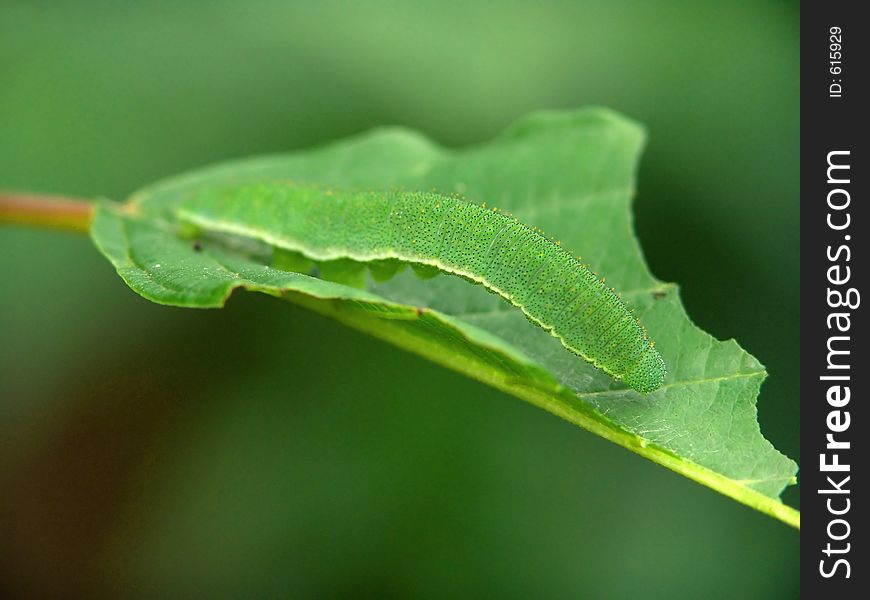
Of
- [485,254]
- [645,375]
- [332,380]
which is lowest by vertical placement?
[645,375]

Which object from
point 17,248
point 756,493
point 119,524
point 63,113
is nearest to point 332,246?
point 756,493

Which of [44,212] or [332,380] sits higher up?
[44,212]

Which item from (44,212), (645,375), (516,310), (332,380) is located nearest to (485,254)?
(516,310)

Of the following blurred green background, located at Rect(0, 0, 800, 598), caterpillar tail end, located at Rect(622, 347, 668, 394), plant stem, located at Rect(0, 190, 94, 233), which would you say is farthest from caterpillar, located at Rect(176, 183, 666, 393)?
blurred green background, located at Rect(0, 0, 800, 598)

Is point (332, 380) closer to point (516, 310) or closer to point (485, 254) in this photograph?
point (516, 310)

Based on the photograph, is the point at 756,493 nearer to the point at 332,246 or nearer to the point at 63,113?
the point at 332,246

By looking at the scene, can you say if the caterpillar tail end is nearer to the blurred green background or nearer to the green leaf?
the green leaf

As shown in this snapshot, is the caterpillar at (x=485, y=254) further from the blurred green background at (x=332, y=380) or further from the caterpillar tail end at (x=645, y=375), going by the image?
the blurred green background at (x=332, y=380)

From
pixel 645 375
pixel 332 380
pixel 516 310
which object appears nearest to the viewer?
pixel 645 375
